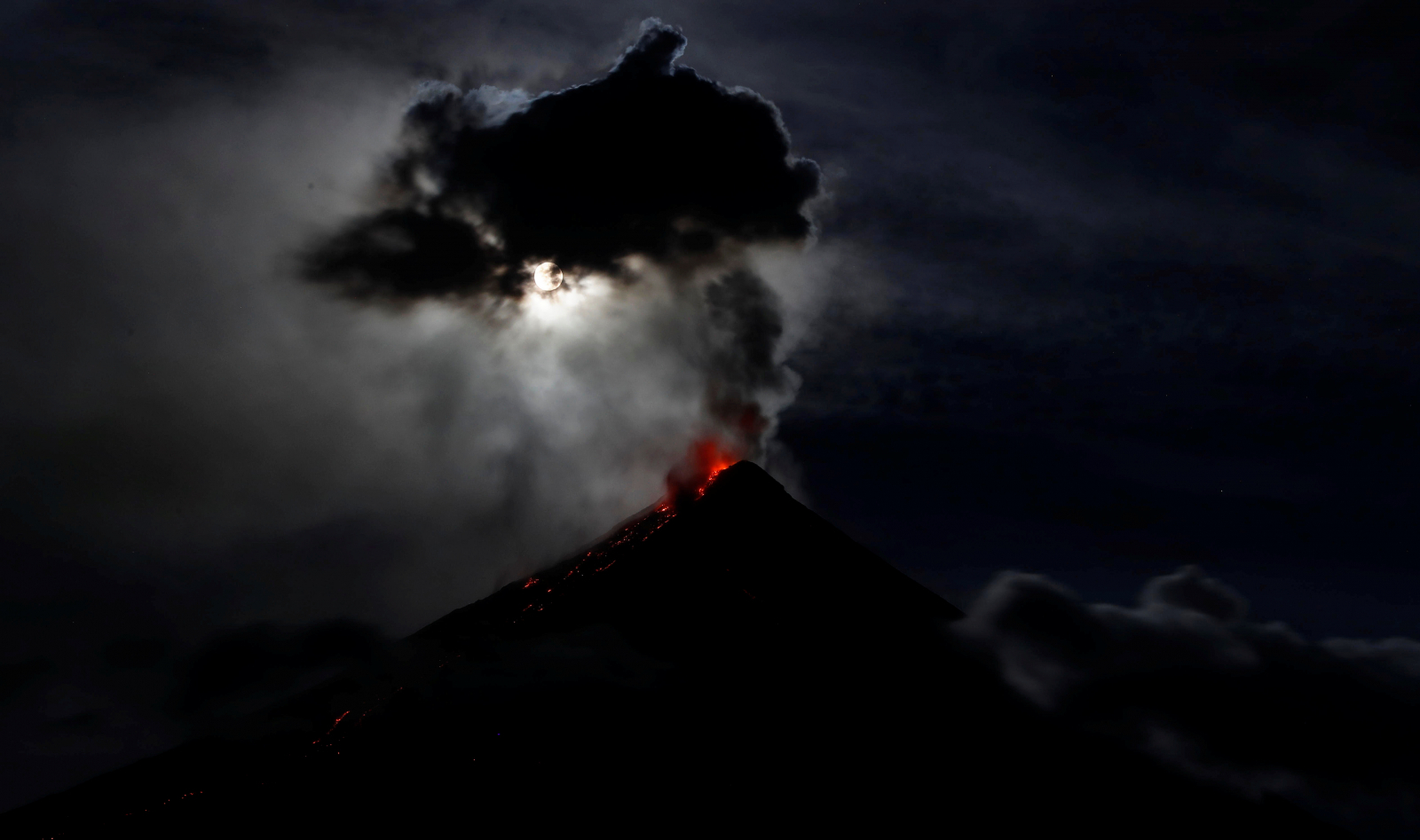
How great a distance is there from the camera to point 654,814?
110 ft

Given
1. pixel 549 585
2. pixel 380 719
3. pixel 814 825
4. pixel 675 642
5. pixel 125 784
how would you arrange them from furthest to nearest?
pixel 549 585, pixel 675 642, pixel 125 784, pixel 380 719, pixel 814 825

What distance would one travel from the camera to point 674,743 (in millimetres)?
38062

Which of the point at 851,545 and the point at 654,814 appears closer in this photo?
the point at 654,814

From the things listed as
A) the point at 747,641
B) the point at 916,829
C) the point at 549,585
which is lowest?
the point at 916,829

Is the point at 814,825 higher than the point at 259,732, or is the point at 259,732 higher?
A: the point at 259,732

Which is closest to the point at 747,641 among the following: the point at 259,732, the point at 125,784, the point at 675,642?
the point at 675,642

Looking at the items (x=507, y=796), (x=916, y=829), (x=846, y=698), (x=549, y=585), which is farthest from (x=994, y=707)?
(x=549, y=585)

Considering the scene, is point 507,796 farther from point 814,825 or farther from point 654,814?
point 814,825

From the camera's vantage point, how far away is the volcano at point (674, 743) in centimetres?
3416

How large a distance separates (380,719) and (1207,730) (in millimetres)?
47319

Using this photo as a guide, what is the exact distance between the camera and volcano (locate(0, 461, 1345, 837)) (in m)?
34.2

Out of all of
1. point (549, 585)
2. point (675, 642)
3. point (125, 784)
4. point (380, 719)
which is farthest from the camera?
point (549, 585)

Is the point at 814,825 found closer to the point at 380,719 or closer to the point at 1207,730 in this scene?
the point at 380,719

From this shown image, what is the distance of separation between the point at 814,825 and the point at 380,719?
2161cm
